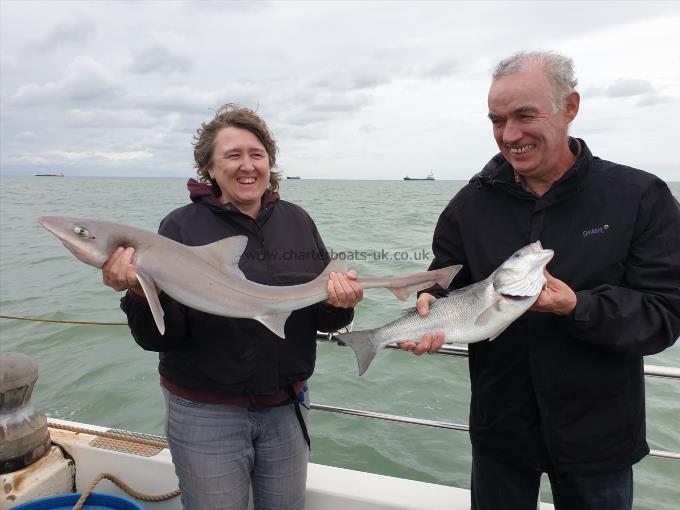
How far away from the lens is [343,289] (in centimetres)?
299

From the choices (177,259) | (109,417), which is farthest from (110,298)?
(177,259)

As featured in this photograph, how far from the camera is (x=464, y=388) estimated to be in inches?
360

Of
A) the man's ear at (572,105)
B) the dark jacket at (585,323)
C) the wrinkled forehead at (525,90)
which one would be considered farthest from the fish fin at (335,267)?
the man's ear at (572,105)

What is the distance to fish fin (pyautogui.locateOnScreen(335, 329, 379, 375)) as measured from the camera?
3088 millimetres

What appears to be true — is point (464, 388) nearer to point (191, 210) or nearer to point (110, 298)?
point (191, 210)

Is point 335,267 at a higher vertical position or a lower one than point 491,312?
higher

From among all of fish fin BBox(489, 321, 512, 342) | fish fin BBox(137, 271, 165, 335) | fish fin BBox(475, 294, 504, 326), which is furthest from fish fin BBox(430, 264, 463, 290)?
fish fin BBox(137, 271, 165, 335)

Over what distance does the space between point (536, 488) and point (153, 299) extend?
2.32 metres

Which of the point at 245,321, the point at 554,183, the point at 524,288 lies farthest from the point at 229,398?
the point at 554,183

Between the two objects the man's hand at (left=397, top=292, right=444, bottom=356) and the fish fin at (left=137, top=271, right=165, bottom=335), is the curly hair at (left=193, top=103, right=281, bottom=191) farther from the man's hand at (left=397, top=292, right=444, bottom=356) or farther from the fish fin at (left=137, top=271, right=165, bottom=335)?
the man's hand at (left=397, top=292, right=444, bottom=356)

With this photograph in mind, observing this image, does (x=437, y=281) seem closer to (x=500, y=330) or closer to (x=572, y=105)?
(x=500, y=330)

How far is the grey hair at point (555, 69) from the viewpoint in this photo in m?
2.66

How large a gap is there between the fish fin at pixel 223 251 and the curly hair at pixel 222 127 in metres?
0.57

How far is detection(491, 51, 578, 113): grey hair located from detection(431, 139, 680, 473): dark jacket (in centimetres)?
33
